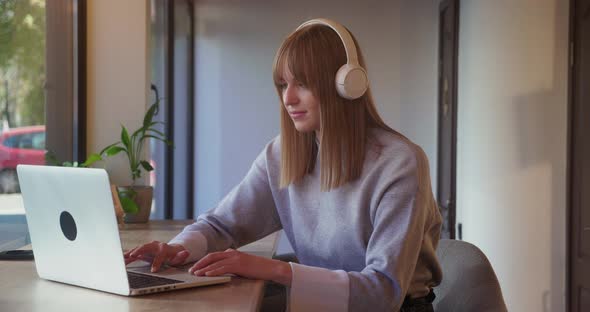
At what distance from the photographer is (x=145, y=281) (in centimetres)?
127

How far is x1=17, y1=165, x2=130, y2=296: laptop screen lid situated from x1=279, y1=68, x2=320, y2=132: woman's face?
473mm

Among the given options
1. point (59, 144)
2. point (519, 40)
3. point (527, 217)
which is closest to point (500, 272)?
point (527, 217)

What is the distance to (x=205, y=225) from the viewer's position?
63.8 inches

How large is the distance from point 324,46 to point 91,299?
657mm

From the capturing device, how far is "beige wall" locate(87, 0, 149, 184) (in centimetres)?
279

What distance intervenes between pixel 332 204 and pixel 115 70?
1568 mm

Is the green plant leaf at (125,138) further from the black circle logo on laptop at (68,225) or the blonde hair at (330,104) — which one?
the black circle logo on laptop at (68,225)

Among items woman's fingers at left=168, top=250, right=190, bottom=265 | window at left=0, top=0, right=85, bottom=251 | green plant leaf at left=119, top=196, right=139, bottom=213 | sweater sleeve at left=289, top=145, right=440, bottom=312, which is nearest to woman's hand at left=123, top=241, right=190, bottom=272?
woman's fingers at left=168, top=250, right=190, bottom=265

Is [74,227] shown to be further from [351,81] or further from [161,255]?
[351,81]

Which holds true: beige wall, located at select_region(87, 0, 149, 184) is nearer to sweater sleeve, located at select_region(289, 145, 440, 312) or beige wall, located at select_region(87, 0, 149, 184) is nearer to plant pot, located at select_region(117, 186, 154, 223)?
plant pot, located at select_region(117, 186, 154, 223)

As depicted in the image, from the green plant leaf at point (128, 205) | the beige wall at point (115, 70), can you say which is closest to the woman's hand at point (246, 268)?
the green plant leaf at point (128, 205)

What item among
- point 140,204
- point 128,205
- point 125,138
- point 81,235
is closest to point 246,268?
point 81,235

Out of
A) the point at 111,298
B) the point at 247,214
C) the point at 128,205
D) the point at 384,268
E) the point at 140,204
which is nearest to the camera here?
the point at 111,298

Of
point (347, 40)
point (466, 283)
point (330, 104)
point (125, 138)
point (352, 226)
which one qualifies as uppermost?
point (347, 40)
